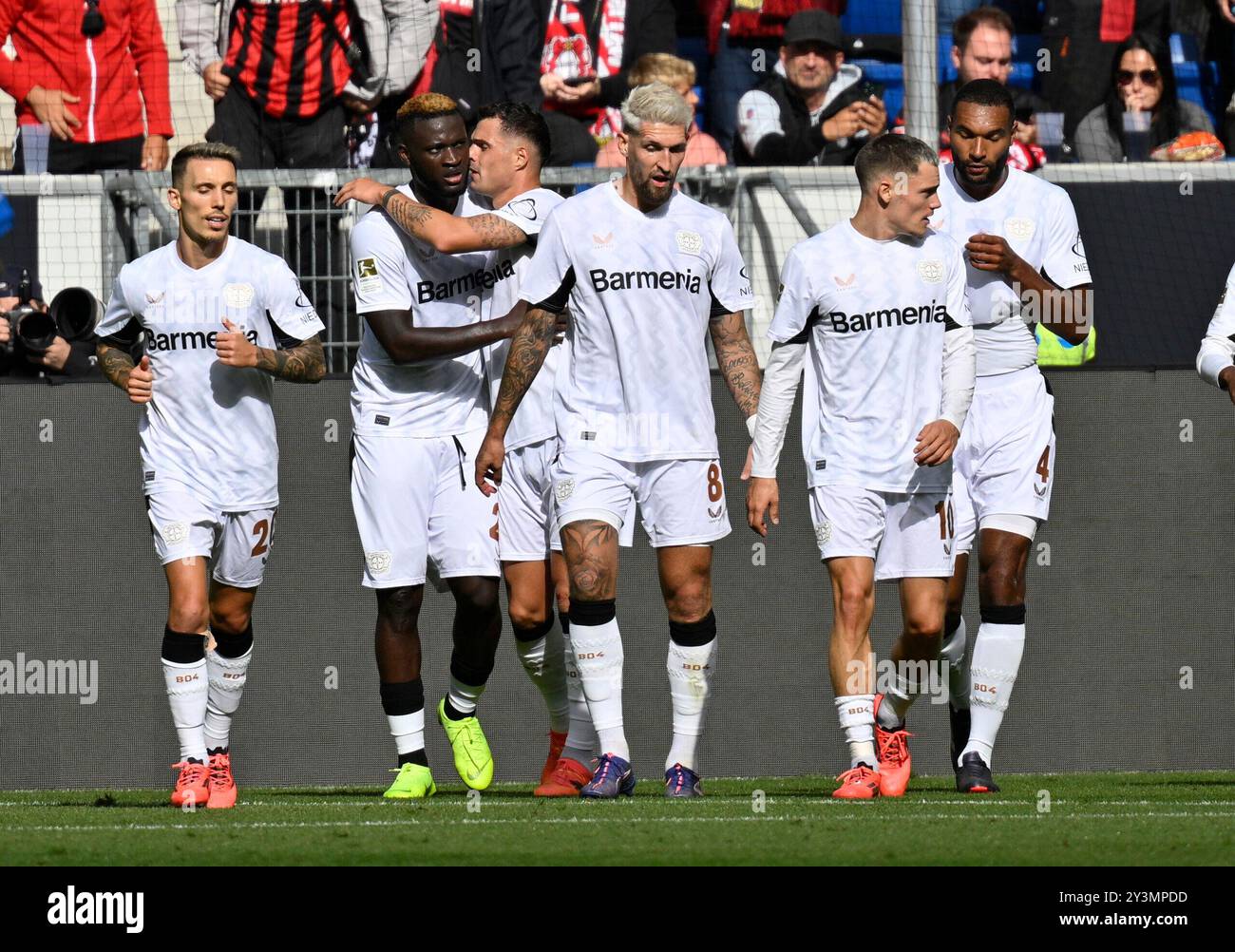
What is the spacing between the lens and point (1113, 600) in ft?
34.3

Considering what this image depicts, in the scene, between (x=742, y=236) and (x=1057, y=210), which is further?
(x=742, y=236)

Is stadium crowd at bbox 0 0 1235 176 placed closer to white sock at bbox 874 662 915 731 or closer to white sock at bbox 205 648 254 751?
white sock at bbox 205 648 254 751

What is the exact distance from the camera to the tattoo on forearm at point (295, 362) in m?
8.11

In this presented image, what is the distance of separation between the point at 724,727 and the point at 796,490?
1154mm

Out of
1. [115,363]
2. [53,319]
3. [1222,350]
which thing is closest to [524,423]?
[115,363]

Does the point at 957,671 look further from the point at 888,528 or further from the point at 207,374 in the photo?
the point at 207,374

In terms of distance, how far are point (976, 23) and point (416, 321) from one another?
438 cm

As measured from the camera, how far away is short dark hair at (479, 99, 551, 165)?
8492 millimetres

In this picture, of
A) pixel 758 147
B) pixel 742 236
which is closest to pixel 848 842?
pixel 742 236

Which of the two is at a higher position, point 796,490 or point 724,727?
point 796,490

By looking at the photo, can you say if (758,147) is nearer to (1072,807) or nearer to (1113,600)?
(1113,600)

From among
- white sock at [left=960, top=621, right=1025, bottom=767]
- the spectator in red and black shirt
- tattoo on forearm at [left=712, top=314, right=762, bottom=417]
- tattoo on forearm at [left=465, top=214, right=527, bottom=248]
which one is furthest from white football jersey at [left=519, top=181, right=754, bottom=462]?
the spectator in red and black shirt

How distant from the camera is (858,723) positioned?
756 centimetres

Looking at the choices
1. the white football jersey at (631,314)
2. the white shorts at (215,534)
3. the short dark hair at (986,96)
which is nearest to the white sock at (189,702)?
the white shorts at (215,534)
